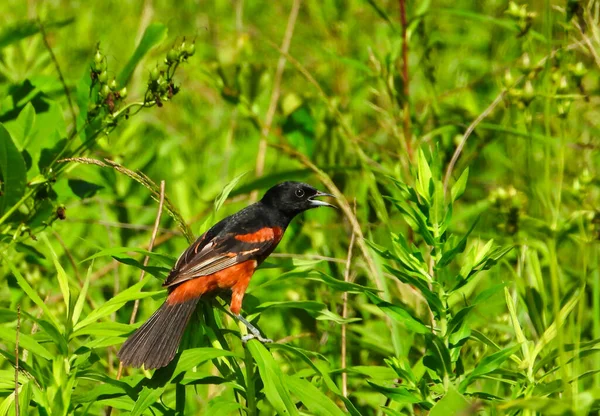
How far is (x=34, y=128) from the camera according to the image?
3.13 meters

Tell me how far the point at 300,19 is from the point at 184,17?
1068mm

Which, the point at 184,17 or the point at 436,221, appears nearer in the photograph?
the point at 436,221

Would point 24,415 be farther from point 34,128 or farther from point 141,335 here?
point 34,128

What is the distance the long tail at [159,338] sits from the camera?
7.65 feet


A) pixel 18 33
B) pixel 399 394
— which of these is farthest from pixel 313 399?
pixel 18 33

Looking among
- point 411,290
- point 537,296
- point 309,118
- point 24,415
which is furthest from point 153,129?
point 24,415

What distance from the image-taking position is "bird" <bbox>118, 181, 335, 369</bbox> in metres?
2.45

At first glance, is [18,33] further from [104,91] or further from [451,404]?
[451,404]

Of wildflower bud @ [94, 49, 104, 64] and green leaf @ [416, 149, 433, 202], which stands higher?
wildflower bud @ [94, 49, 104, 64]

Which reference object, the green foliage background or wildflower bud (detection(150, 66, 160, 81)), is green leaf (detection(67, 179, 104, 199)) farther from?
wildflower bud (detection(150, 66, 160, 81))

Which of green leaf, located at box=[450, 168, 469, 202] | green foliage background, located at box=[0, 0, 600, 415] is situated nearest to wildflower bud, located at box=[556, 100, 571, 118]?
green foliage background, located at box=[0, 0, 600, 415]

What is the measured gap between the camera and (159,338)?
7.84ft

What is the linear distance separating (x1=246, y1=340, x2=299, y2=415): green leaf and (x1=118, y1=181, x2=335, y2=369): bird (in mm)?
147

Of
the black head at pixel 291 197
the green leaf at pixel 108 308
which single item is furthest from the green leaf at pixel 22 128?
the black head at pixel 291 197
